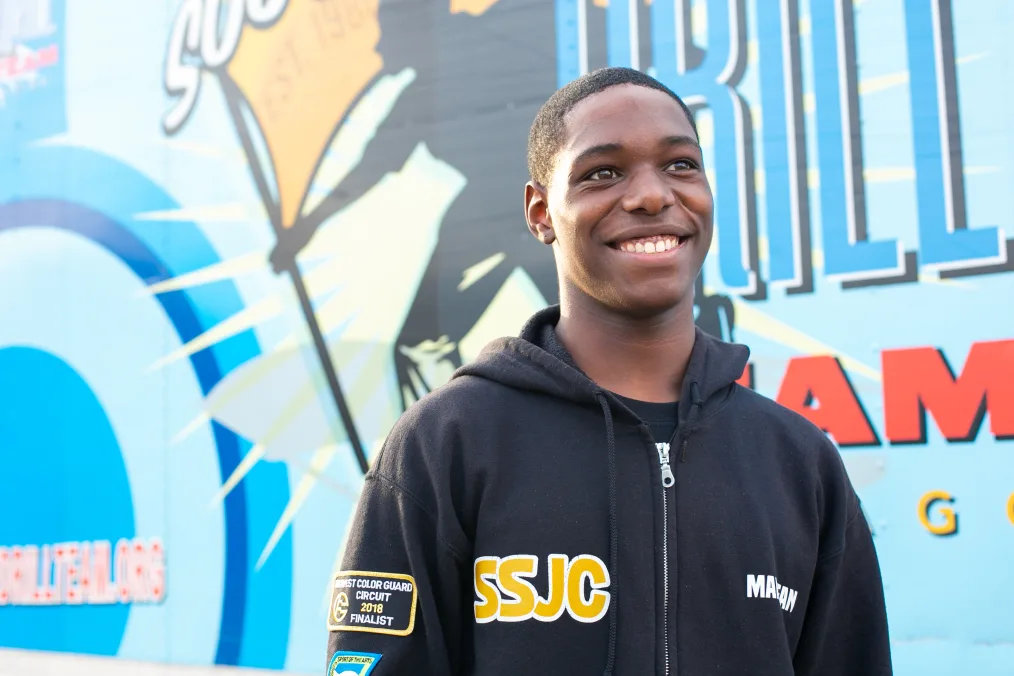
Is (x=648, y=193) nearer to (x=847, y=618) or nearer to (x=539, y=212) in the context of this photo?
(x=539, y=212)

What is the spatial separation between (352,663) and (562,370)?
1.37 feet

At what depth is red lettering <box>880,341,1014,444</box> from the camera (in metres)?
2.16

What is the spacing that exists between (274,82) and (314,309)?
0.76 meters

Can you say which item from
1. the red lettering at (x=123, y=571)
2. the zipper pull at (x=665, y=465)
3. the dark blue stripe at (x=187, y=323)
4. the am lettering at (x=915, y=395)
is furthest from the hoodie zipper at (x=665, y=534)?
the red lettering at (x=123, y=571)

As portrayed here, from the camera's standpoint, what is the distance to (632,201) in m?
1.18

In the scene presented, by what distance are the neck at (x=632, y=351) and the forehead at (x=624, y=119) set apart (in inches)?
8.1

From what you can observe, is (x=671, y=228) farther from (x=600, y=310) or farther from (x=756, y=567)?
(x=756, y=567)

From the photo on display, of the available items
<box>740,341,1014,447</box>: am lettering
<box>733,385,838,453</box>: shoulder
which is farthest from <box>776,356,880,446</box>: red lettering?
<box>733,385,838,453</box>: shoulder

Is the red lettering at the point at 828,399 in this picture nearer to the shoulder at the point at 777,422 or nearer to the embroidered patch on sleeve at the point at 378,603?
the shoulder at the point at 777,422

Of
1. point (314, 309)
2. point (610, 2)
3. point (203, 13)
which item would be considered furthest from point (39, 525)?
point (610, 2)

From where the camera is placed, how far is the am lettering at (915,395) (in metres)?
2.17

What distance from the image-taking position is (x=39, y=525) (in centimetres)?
334

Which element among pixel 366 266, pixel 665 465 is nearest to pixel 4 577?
pixel 366 266

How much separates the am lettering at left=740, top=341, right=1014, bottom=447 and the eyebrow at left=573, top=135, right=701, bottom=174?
1.09 m
